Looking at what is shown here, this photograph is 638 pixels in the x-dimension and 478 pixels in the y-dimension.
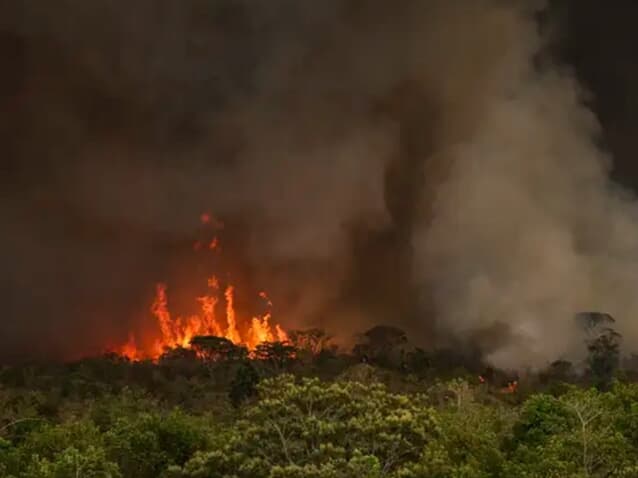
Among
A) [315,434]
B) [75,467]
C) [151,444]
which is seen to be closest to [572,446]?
[315,434]

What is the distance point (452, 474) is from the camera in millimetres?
33438

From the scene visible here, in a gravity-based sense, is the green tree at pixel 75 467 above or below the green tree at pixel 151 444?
below

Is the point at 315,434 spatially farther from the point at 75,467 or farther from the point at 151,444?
the point at 151,444

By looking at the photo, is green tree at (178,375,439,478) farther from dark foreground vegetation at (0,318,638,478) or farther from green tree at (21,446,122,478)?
green tree at (21,446,122,478)

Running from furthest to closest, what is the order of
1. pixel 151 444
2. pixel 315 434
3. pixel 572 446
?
pixel 151 444
pixel 572 446
pixel 315 434

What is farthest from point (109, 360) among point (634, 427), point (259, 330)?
point (634, 427)

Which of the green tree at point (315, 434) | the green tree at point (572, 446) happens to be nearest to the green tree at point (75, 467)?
the green tree at point (315, 434)

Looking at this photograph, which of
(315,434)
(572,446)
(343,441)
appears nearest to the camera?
(315,434)

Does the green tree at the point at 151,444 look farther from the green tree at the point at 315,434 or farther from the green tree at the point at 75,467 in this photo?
the green tree at the point at 315,434

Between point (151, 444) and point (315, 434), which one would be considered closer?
point (315, 434)

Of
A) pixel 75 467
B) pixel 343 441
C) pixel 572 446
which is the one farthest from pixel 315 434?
pixel 572 446

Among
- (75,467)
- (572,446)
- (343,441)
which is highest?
(75,467)

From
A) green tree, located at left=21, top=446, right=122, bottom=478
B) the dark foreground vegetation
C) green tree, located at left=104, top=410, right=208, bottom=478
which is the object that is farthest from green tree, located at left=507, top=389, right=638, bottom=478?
green tree, located at left=21, top=446, right=122, bottom=478

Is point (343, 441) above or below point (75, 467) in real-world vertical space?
below
